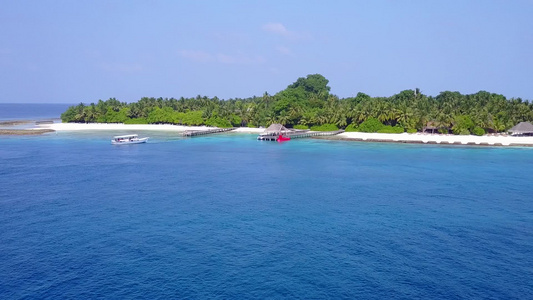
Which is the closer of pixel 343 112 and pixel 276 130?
pixel 276 130

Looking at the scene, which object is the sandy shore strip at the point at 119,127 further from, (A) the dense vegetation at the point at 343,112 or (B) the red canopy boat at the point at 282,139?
(B) the red canopy boat at the point at 282,139

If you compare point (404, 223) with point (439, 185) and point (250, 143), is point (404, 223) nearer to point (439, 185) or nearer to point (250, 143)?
point (439, 185)

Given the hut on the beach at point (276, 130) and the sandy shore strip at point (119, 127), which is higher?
the hut on the beach at point (276, 130)

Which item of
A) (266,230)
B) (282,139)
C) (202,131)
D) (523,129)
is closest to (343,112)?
(282,139)

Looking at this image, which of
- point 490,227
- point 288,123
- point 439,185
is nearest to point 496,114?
point 288,123

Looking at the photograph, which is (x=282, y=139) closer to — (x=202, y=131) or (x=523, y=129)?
(x=202, y=131)

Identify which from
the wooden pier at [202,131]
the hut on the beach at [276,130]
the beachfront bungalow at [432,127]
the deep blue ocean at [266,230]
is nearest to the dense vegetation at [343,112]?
the beachfront bungalow at [432,127]
